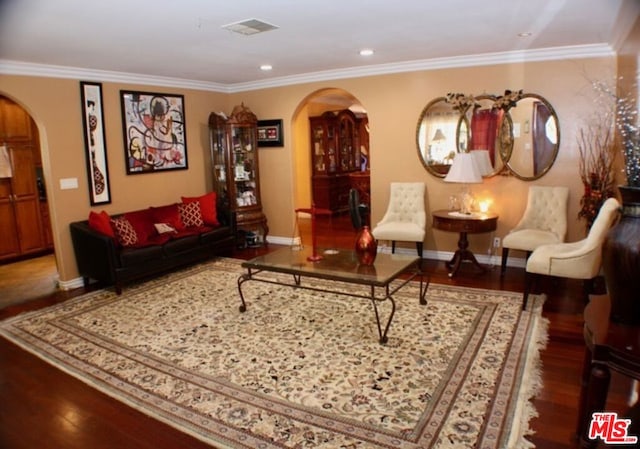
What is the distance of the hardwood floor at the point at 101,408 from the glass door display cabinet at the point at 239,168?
3.48 metres

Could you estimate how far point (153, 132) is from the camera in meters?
5.92

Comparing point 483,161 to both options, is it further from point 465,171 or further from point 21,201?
point 21,201

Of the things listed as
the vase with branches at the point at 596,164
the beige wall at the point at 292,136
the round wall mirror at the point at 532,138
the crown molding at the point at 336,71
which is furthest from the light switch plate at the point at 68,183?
the vase with branches at the point at 596,164

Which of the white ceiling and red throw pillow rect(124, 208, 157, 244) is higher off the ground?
the white ceiling

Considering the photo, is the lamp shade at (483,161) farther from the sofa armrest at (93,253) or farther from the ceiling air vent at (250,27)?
the sofa armrest at (93,253)

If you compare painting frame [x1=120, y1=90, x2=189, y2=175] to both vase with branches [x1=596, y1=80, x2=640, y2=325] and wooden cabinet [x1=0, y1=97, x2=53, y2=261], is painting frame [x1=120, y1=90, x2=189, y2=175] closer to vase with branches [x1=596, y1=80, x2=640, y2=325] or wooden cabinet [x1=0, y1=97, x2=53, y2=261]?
wooden cabinet [x1=0, y1=97, x2=53, y2=261]

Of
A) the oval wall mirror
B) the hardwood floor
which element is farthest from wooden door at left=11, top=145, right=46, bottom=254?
the oval wall mirror

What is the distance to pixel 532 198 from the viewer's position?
4.95m

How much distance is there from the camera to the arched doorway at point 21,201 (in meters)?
6.06

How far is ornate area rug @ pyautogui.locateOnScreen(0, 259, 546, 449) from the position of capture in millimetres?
2436

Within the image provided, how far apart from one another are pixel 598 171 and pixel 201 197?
15.7 feet

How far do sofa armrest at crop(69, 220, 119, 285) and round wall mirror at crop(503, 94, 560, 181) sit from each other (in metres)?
4.53

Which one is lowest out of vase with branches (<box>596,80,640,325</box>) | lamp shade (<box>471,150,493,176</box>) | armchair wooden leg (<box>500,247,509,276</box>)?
armchair wooden leg (<box>500,247,509,276</box>)

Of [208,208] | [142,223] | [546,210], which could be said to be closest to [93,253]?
[142,223]
